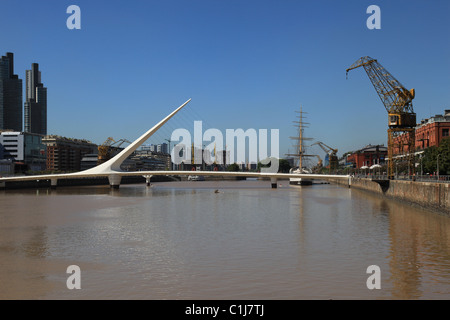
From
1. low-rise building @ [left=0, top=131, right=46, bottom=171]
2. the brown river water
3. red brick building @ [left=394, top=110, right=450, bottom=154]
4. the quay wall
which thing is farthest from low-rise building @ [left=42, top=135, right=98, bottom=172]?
the brown river water

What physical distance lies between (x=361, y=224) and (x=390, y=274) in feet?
36.8

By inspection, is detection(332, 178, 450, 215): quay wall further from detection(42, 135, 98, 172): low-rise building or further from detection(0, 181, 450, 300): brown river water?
detection(42, 135, 98, 172): low-rise building

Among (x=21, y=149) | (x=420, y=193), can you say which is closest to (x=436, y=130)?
(x=420, y=193)

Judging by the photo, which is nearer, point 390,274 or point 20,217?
point 390,274

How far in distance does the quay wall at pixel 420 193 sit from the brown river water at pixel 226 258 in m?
1.02

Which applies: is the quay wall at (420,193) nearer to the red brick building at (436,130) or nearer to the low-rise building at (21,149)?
the red brick building at (436,130)

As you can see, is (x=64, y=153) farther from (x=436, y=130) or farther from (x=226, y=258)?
(x=226, y=258)

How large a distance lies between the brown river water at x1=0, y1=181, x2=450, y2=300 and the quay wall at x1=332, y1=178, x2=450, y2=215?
1.02 metres

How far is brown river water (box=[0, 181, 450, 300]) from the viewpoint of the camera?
998 centimetres

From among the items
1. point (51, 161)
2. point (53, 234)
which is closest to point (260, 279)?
point (53, 234)

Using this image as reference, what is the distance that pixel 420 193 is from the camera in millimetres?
28844
